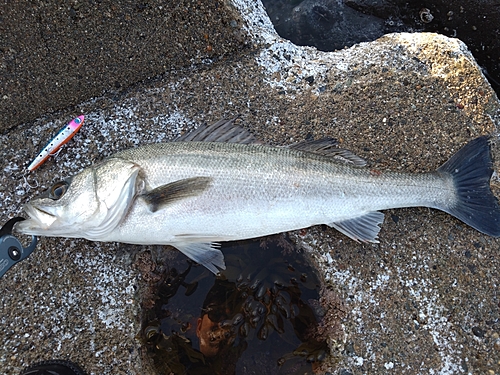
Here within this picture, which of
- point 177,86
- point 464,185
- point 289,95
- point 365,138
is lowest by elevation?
point 464,185

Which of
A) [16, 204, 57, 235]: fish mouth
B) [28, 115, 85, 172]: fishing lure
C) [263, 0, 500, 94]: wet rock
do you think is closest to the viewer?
[16, 204, 57, 235]: fish mouth

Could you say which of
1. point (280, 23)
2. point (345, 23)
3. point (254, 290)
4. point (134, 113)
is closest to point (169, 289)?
point (254, 290)

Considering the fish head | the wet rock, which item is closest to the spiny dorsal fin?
the fish head

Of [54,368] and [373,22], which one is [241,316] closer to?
[54,368]

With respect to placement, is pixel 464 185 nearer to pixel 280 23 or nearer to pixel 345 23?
pixel 345 23

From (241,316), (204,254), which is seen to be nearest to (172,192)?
(204,254)

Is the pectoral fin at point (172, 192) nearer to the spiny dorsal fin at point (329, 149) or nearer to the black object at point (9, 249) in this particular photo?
the spiny dorsal fin at point (329, 149)

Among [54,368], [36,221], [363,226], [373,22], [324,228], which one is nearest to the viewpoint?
[36,221]

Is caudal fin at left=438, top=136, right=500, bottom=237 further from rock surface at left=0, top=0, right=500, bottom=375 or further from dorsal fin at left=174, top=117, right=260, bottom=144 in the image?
dorsal fin at left=174, top=117, right=260, bottom=144
